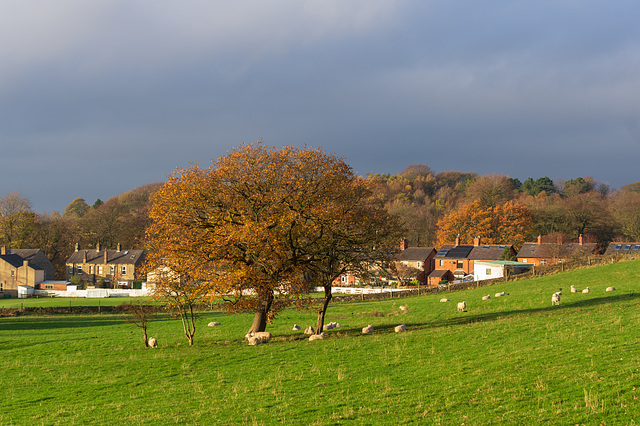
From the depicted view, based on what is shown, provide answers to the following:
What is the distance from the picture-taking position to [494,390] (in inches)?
593

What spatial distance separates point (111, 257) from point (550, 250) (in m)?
90.6

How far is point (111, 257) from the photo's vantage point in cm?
11512

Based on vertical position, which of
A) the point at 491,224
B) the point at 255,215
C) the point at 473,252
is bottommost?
the point at 473,252

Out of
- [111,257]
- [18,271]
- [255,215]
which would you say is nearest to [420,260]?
[111,257]

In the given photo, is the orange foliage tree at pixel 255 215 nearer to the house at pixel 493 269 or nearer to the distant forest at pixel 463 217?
the house at pixel 493 269

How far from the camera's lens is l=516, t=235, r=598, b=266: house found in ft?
285

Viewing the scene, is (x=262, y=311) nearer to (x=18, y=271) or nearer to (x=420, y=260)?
(x=420, y=260)

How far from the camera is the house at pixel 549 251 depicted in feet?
285

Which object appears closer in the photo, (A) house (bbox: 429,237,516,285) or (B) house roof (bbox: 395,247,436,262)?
(A) house (bbox: 429,237,516,285)

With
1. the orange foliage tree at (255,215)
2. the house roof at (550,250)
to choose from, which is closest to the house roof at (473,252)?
the house roof at (550,250)

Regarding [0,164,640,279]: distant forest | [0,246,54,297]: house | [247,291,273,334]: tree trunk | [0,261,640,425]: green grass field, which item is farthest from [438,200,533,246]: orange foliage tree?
[0,246,54,297]: house

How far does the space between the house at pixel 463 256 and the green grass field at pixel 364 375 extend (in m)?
57.7

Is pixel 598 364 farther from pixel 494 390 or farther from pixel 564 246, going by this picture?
pixel 564 246

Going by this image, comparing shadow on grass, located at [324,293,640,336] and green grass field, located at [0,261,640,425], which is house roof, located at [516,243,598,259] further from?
green grass field, located at [0,261,640,425]
